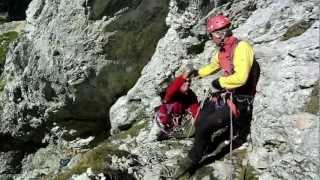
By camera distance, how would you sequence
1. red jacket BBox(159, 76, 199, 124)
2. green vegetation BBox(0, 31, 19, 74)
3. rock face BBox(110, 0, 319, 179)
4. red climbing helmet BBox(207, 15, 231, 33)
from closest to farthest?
rock face BBox(110, 0, 319, 179) → red climbing helmet BBox(207, 15, 231, 33) → red jacket BBox(159, 76, 199, 124) → green vegetation BBox(0, 31, 19, 74)

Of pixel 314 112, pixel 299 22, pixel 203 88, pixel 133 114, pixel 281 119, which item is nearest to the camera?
pixel 314 112

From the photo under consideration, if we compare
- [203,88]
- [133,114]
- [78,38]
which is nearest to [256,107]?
[203,88]

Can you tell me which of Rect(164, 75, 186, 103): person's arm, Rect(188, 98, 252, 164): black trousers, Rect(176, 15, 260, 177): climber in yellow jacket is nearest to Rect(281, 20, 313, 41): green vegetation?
Rect(176, 15, 260, 177): climber in yellow jacket

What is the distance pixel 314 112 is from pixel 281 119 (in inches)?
31.9

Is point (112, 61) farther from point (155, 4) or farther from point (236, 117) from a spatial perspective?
point (236, 117)

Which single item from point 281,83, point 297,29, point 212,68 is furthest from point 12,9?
point 281,83

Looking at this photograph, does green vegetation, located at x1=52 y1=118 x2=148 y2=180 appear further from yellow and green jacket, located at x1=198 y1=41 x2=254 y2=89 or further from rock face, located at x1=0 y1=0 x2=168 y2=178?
rock face, located at x1=0 y1=0 x2=168 y2=178

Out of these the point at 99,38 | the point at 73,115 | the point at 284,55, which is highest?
the point at 99,38

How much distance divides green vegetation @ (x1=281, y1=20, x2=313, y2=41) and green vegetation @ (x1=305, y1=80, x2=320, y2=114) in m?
2.15

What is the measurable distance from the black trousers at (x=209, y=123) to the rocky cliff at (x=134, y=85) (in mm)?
378

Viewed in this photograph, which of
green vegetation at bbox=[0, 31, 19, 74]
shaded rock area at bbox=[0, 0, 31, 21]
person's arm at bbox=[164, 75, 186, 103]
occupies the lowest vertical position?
person's arm at bbox=[164, 75, 186, 103]

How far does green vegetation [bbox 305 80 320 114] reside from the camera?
9586 millimetres

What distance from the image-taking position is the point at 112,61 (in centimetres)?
1939

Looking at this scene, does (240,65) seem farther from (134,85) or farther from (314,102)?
(134,85)
